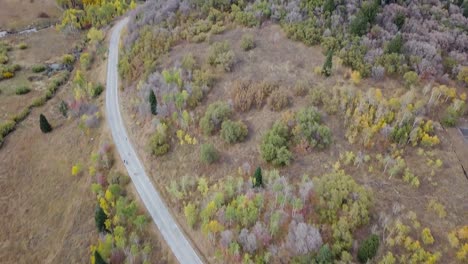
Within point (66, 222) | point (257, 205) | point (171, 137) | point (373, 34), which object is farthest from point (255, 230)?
point (373, 34)

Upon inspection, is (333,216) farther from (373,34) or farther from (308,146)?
(373,34)

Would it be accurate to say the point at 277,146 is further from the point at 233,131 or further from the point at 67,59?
the point at 67,59

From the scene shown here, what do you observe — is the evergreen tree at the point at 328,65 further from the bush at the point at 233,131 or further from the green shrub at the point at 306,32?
the bush at the point at 233,131

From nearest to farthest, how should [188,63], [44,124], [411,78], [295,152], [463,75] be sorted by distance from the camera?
1. [295,152]
2. [411,78]
3. [463,75]
4. [44,124]
5. [188,63]

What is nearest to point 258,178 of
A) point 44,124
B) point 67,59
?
point 44,124

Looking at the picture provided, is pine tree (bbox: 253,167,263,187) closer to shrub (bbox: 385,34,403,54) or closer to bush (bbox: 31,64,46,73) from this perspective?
shrub (bbox: 385,34,403,54)

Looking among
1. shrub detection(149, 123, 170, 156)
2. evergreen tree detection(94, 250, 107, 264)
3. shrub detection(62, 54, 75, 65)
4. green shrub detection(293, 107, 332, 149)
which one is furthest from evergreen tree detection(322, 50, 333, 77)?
shrub detection(62, 54, 75, 65)
